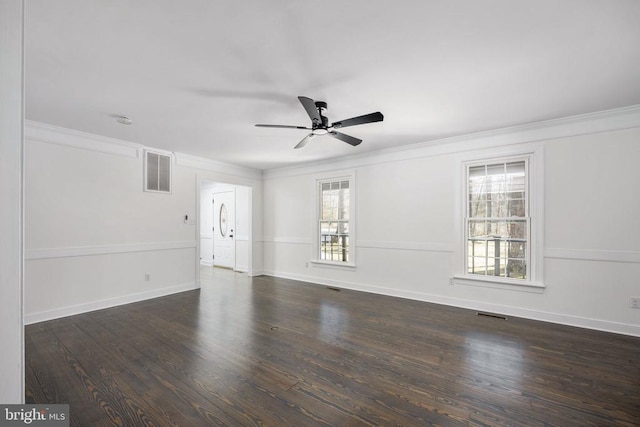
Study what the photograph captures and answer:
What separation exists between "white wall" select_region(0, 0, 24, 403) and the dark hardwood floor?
137 cm

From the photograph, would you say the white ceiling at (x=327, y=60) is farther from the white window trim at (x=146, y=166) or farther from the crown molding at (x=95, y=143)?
the white window trim at (x=146, y=166)

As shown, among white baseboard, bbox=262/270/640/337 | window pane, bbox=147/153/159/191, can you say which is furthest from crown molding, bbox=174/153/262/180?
white baseboard, bbox=262/270/640/337

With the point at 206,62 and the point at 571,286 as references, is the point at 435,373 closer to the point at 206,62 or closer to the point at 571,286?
the point at 571,286

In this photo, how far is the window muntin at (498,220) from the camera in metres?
4.04

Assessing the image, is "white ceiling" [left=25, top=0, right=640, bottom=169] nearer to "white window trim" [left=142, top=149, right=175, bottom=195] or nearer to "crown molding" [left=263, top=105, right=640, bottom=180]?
"crown molding" [left=263, top=105, right=640, bottom=180]

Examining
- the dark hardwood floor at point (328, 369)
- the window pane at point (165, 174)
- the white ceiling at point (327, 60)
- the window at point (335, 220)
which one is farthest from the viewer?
the window at point (335, 220)

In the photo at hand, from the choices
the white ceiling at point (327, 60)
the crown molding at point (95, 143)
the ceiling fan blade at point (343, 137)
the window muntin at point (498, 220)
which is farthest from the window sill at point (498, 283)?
the crown molding at point (95, 143)

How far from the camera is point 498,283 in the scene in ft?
13.5

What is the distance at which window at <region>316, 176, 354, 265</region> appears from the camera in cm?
575

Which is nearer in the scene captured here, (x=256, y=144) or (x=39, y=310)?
(x=39, y=310)

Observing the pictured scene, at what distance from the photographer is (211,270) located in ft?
25.1

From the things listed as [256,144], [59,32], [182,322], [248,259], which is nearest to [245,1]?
[59,32]

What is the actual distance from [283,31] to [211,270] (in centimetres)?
687

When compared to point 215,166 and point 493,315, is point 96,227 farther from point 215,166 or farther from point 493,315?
point 493,315
